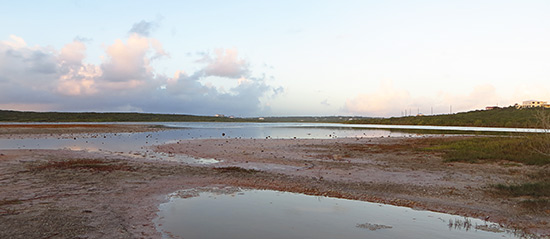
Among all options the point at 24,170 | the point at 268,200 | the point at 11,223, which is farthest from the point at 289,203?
the point at 24,170

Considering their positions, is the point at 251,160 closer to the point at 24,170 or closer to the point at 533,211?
the point at 24,170

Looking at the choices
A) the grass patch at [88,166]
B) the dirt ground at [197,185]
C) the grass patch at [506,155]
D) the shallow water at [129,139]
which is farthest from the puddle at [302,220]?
the shallow water at [129,139]

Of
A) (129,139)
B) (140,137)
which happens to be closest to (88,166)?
(129,139)

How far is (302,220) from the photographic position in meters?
11.2

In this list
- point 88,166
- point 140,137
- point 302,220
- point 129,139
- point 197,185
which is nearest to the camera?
point 302,220

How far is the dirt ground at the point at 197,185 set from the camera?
33.2ft

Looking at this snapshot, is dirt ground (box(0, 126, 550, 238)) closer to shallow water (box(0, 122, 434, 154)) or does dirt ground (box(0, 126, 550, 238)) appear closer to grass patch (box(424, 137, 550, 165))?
grass patch (box(424, 137, 550, 165))

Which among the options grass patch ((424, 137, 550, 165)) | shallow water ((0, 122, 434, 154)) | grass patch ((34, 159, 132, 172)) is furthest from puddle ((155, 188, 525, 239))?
shallow water ((0, 122, 434, 154))

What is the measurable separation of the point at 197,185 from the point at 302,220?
23.5ft

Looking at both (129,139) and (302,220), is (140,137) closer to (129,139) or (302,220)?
(129,139)

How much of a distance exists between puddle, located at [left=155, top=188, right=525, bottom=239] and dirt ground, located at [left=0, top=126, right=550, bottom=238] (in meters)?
0.78

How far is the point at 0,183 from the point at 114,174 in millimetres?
4818

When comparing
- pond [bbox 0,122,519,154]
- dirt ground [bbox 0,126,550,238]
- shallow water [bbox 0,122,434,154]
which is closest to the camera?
dirt ground [bbox 0,126,550,238]

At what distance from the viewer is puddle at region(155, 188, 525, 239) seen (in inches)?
390
